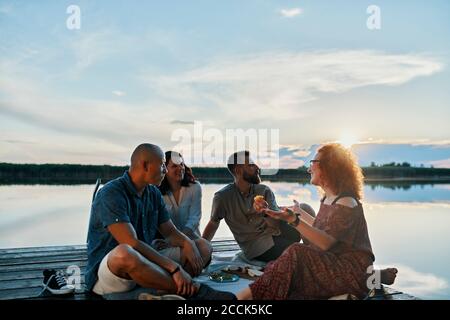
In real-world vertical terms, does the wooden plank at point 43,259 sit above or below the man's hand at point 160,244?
below

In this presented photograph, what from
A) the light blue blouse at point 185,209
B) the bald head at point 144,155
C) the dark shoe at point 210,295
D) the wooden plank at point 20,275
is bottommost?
the wooden plank at point 20,275

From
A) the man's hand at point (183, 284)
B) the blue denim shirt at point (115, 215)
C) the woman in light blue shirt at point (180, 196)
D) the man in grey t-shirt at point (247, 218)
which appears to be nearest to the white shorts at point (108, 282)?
the blue denim shirt at point (115, 215)

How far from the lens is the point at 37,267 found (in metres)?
4.05

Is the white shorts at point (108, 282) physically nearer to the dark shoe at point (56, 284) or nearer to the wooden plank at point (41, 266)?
the dark shoe at point (56, 284)

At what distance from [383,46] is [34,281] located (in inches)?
237

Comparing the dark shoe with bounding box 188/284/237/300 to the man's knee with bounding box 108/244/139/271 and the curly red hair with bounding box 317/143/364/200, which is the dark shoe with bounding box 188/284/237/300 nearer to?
the man's knee with bounding box 108/244/139/271

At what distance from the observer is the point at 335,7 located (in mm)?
5711

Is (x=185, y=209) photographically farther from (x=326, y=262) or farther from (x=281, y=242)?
(x=326, y=262)

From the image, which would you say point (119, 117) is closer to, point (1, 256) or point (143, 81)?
point (143, 81)

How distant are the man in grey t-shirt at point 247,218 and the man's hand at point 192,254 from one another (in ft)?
2.52

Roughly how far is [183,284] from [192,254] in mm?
525

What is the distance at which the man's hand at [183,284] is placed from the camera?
286 cm

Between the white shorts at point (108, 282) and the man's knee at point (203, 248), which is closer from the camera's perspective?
the white shorts at point (108, 282)

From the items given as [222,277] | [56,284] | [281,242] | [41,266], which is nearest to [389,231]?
[281,242]
